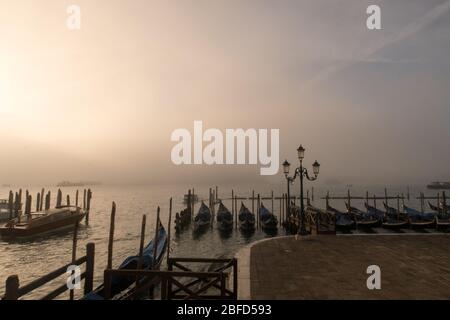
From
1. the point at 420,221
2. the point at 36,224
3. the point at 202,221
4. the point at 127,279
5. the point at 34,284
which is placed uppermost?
the point at 34,284

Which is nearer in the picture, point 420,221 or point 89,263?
point 89,263

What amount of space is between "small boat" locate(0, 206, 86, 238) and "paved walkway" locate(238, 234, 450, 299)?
80.1 ft

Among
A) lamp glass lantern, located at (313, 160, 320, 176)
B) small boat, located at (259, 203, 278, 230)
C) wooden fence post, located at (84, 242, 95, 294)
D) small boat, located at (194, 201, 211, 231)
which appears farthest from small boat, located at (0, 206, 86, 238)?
→ lamp glass lantern, located at (313, 160, 320, 176)

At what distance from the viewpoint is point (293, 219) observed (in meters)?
30.1

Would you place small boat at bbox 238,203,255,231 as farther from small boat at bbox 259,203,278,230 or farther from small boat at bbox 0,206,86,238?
small boat at bbox 0,206,86,238

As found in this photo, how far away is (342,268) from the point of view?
10.2 m

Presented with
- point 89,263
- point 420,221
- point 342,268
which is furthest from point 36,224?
point 420,221

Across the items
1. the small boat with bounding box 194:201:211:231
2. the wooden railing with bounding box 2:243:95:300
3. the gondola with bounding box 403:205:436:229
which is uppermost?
the wooden railing with bounding box 2:243:95:300

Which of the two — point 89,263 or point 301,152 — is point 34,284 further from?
point 301,152

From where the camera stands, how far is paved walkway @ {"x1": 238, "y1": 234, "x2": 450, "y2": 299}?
789 centimetres

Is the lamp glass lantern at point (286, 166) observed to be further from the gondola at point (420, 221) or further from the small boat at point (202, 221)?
the small boat at point (202, 221)

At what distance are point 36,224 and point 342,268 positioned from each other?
33.0m

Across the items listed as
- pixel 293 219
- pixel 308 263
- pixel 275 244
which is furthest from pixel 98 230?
pixel 308 263

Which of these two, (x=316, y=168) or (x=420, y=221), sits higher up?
(x=316, y=168)
